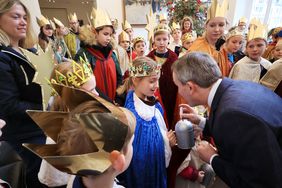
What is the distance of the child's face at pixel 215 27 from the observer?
2145 mm

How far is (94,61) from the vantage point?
89.0 inches

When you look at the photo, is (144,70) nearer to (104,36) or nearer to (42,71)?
(42,71)

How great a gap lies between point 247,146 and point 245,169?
0.41ft

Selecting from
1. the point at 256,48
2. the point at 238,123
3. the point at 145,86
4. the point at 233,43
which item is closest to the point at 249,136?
the point at 238,123

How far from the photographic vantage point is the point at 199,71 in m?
1.07

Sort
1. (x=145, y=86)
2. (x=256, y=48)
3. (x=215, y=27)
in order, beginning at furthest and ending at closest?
1. (x=256, y=48)
2. (x=215, y=27)
3. (x=145, y=86)

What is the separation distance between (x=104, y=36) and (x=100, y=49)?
153mm

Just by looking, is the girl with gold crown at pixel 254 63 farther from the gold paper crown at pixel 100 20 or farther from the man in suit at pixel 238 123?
the gold paper crown at pixel 100 20

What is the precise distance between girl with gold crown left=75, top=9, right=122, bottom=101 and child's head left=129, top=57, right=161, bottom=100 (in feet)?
2.37

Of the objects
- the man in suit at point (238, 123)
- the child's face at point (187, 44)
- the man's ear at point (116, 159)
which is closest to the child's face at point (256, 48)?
the child's face at point (187, 44)

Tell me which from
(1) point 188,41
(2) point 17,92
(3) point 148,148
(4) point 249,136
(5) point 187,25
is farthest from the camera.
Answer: (5) point 187,25

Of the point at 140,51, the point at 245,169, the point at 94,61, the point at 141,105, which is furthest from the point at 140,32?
the point at 245,169

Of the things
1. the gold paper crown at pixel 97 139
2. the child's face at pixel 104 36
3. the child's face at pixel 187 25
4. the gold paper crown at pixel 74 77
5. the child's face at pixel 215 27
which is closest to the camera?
the gold paper crown at pixel 97 139

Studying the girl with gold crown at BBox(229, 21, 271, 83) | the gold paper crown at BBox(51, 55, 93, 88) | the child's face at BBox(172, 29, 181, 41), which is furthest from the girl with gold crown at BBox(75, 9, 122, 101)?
the child's face at BBox(172, 29, 181, 41)
